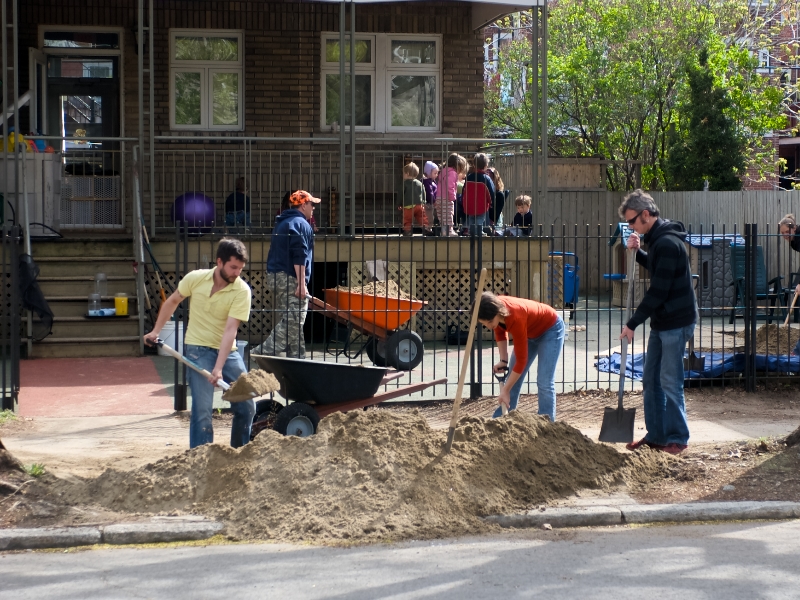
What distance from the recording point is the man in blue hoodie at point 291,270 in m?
10.7

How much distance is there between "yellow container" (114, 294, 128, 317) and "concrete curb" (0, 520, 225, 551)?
23.5ft

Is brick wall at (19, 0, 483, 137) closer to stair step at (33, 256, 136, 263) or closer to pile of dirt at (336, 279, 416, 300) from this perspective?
stair step at (33, 256, 136, 263)

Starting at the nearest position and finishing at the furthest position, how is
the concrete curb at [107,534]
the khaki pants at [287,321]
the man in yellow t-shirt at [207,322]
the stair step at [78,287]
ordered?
the concrete curb at [107,534] → the man in yellow t-shirt at [207,322] → the khaki pants at [287,321] → the stair step at [78,287]

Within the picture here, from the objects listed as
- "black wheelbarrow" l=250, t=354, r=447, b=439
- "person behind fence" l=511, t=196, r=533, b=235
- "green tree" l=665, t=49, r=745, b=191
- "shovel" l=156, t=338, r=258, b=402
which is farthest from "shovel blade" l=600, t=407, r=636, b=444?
"green tree" l=665, t=49, r=745, b=191

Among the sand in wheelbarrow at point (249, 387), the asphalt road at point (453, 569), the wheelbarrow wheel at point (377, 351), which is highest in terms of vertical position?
the sand in wheelbarrow at point (249, 387)

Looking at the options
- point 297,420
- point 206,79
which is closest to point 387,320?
point 297,420

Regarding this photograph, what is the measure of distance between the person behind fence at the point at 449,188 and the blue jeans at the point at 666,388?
21.8ft

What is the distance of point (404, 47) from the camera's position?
17188mm


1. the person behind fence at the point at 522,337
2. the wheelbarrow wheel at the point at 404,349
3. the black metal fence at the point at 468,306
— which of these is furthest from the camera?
the wheelbarrow wheel at the point at 404,349

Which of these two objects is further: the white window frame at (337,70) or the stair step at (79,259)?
the white window frame at (337,70)

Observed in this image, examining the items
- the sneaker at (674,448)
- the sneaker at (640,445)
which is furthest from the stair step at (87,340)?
the sneaker at (674,448)

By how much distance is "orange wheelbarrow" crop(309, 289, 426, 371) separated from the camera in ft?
36.2

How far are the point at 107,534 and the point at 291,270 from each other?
17.3 ft

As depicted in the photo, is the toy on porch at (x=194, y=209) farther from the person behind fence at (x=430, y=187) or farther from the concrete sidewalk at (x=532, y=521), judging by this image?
the concrete sidewalk at (x=532, y=521)
